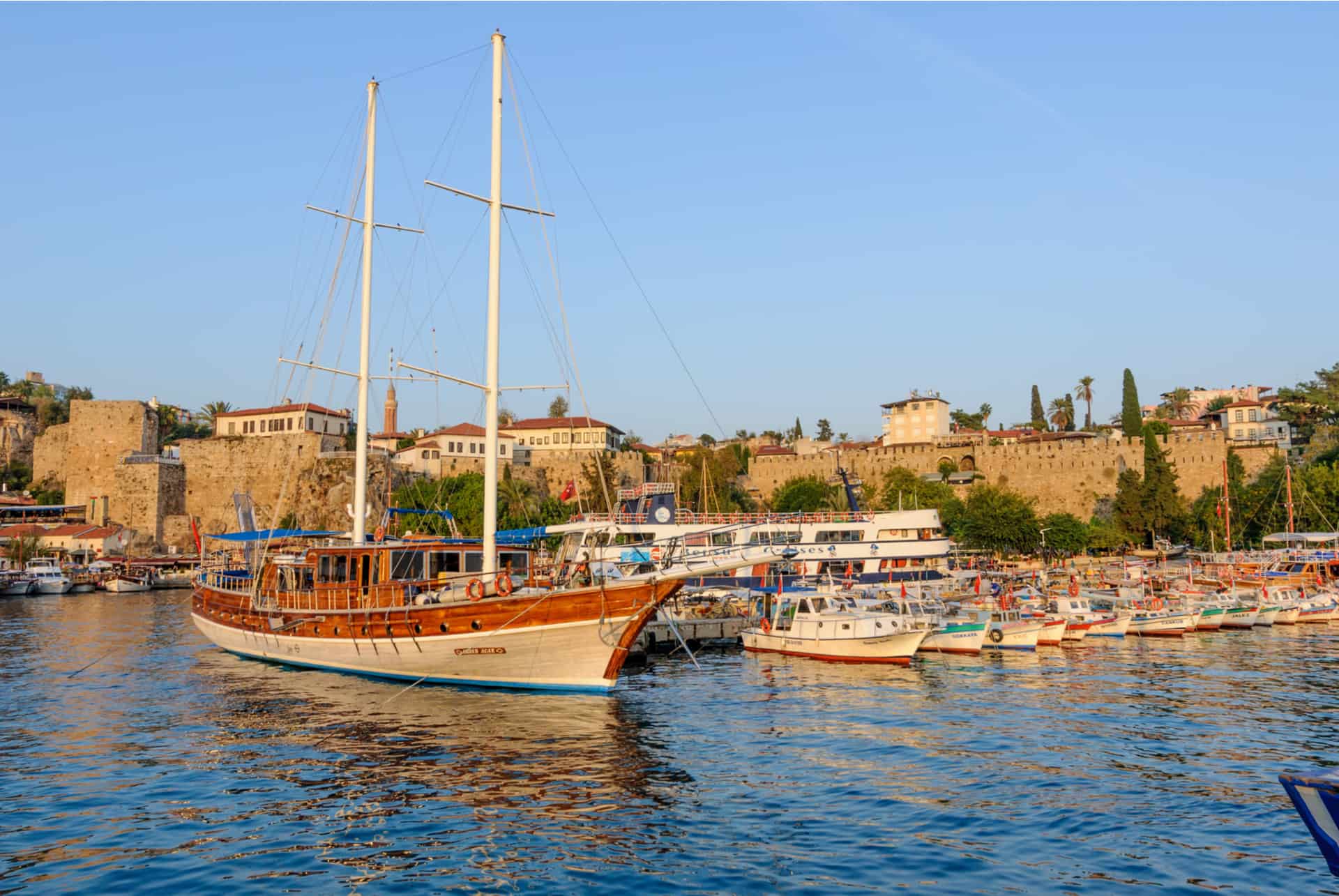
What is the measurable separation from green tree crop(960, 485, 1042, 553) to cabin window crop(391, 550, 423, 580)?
54330 mm

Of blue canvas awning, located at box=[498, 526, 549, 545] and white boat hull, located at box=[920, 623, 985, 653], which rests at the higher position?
blue canvas awning, located at box=[498, 526, 549, 545]

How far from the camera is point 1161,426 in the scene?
95312mm

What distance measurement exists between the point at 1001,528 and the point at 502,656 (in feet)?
184

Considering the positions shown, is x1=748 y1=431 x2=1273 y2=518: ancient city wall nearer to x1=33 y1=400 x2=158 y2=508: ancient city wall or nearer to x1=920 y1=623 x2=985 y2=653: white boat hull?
x1=920 y1=623 x2=985 y2=653: white boat hull

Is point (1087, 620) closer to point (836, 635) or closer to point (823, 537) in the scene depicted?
point (836, 635)

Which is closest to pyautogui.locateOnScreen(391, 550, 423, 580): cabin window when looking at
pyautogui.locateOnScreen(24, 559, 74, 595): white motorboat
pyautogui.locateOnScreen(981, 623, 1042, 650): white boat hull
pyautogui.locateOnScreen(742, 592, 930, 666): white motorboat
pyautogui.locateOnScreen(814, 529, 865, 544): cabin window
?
pyautogui.locateOnScreen(742, 592, 930, 666): white motorboat

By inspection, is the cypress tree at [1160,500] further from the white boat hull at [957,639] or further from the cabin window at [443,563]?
the cabin window at [443,563]

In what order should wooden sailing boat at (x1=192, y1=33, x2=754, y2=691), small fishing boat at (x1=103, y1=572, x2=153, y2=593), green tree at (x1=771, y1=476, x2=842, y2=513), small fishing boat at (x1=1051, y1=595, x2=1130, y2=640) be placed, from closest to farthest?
wooden sailing boat at (x1=192, y1=33, x2=754, y2=691) → small fishing boat at (x1=1051, y1=595, x2=1130, y2=640) → small fishing boat at (x1=103, y1=572, x2=153, y2=593) → green tree at (x1=771, y1=476, x2=842, y2=513)

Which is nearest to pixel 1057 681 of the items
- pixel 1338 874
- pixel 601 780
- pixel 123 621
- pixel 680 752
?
pixel 680 752

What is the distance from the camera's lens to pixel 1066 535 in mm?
73125

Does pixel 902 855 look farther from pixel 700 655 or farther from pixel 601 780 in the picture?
pixel 700 655

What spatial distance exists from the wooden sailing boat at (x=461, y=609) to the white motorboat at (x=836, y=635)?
9502 mm

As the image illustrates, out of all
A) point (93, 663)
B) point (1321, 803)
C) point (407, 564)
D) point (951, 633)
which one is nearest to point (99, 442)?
point (93, 663)

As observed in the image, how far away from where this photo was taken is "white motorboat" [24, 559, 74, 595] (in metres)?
71.2
